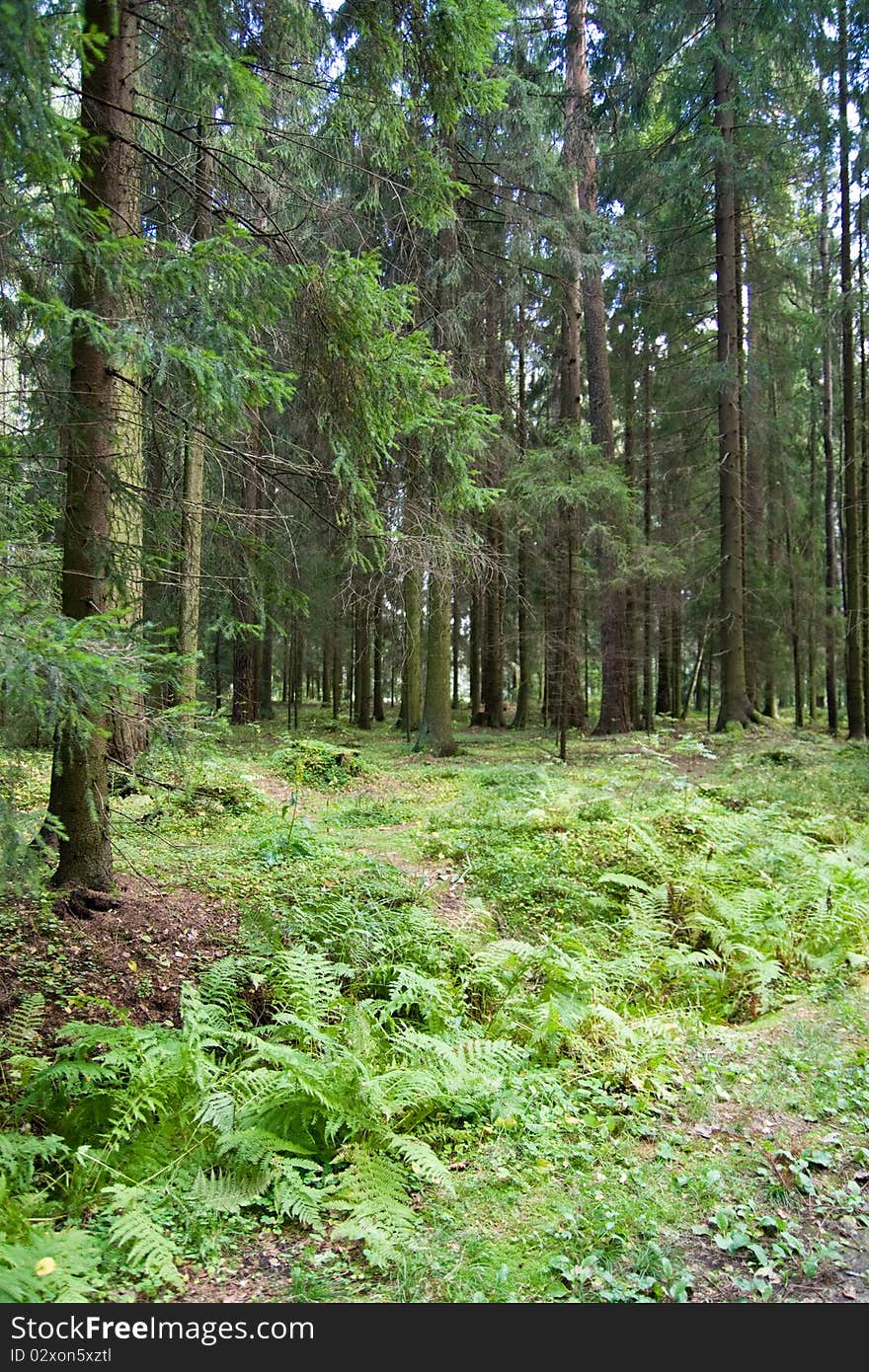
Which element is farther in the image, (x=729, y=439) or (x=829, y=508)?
(x=829, y=508)

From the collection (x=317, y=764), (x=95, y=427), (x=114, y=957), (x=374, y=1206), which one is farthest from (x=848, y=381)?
(x=374, y=1206)

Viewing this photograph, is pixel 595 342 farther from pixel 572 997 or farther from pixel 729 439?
pixel 572 997

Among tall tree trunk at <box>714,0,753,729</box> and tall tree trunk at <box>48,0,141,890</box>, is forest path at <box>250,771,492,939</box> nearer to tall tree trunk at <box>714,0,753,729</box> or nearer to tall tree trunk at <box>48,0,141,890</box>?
tall tree trunk at <box>48,0,141,890</box>

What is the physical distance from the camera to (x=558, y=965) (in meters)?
4.59

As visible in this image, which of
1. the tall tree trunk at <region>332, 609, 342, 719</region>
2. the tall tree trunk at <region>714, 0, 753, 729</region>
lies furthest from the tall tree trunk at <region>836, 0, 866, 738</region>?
the tall tree trunk at <region>332, 609, 342, 719</region>

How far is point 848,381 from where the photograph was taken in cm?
1475

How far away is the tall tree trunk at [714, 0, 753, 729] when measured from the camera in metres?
15.1

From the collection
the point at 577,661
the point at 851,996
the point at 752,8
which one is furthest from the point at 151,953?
the point at 752,8

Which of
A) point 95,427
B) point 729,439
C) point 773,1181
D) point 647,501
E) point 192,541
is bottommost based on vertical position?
point 773,1181

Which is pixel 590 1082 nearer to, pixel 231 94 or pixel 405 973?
pixel 405 973

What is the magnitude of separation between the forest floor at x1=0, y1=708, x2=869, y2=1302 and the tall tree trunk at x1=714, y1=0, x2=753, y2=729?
657cm

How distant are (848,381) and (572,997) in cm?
1480

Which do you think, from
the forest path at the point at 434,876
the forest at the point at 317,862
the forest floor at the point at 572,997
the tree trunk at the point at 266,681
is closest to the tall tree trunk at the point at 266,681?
the tree trunk at the point at 266,681
